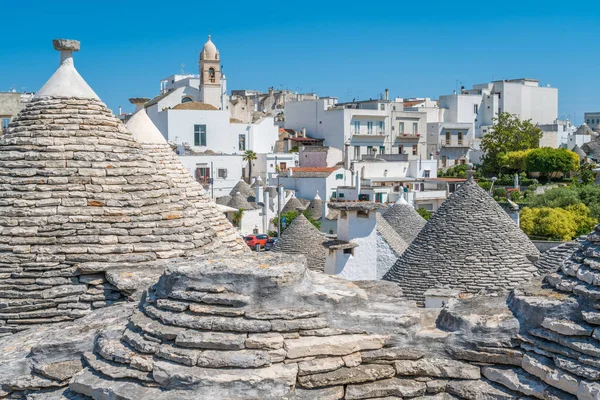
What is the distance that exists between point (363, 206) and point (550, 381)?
12.5 m

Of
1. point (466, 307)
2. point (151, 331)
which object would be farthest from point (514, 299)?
point (151, 331)

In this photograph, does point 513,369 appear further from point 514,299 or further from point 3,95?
point 3,95

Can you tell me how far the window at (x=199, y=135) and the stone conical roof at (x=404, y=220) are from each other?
2799 cm

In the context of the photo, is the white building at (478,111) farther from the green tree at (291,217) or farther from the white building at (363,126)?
the green tree at (291,217)

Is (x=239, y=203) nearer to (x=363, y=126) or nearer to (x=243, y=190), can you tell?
(x=243, y=190)

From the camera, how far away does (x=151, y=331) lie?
210 inches

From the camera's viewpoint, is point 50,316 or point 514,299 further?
point 50,316

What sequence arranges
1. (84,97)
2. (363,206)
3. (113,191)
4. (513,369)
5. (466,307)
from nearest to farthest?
(513,369) < (466,307) < (113,191) < (84,97) < (363,206)

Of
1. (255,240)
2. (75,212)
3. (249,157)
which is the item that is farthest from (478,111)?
(75,212)

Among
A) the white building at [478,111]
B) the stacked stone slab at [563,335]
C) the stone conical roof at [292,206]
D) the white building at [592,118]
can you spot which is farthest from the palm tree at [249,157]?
the white building at [592,118]

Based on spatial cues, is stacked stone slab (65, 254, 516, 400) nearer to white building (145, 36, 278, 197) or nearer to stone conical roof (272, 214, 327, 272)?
stone conical roof (272, 214, 327, 272)

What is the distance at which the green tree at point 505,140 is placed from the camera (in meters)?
59.9

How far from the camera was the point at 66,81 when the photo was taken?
9195mm

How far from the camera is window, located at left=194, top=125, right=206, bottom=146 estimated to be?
49.6 metres
